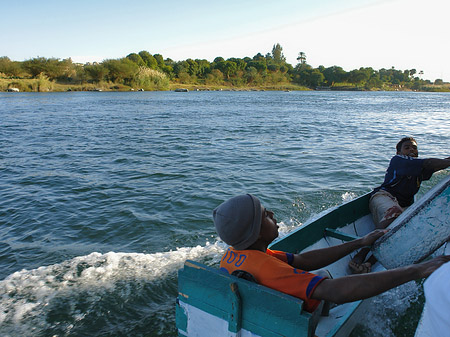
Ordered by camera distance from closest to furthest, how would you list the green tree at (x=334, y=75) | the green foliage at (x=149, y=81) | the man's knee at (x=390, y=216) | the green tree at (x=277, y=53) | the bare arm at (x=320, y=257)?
the bare arm at (x=320, y=257) < the man's knee at (x=390, y=216) < the green foliage at (x=149, y=81) < the green tree at (x=334, y=75) < the green tree at (x=277, y=53)

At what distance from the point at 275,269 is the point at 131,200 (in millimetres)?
6538

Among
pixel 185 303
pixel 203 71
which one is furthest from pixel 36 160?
pixel 203 71

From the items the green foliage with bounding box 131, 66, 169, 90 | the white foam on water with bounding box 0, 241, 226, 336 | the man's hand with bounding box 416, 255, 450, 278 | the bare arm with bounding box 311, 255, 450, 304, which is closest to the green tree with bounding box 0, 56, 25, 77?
the green foliage with bounding box 131, 66, 169, 90

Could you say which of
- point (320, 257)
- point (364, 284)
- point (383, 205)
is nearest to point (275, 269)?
point (364, 284)

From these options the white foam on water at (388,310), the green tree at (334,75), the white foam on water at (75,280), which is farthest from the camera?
the green tree at (334,75)

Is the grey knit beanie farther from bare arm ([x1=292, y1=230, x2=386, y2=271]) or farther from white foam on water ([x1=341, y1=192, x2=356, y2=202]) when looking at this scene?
white foam on water ([x1=341, y1=192, x2=356, y2=202])

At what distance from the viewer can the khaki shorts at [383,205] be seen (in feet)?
15.4

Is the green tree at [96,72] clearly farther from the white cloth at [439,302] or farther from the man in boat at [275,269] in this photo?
the white cloth at [439,302]

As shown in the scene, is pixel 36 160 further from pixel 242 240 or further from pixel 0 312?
pixel 242 240

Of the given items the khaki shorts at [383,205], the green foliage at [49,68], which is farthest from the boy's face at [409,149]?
the green foliage at [49,68]

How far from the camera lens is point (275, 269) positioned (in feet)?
7.63

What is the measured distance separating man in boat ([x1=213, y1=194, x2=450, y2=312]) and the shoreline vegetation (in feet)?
230

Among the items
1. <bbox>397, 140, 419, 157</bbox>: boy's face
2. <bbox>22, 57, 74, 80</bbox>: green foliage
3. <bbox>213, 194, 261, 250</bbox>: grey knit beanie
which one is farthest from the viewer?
<bbox>22, 57, 74, 80</bbox>: green foliage

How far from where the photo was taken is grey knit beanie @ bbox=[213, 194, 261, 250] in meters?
2.27
